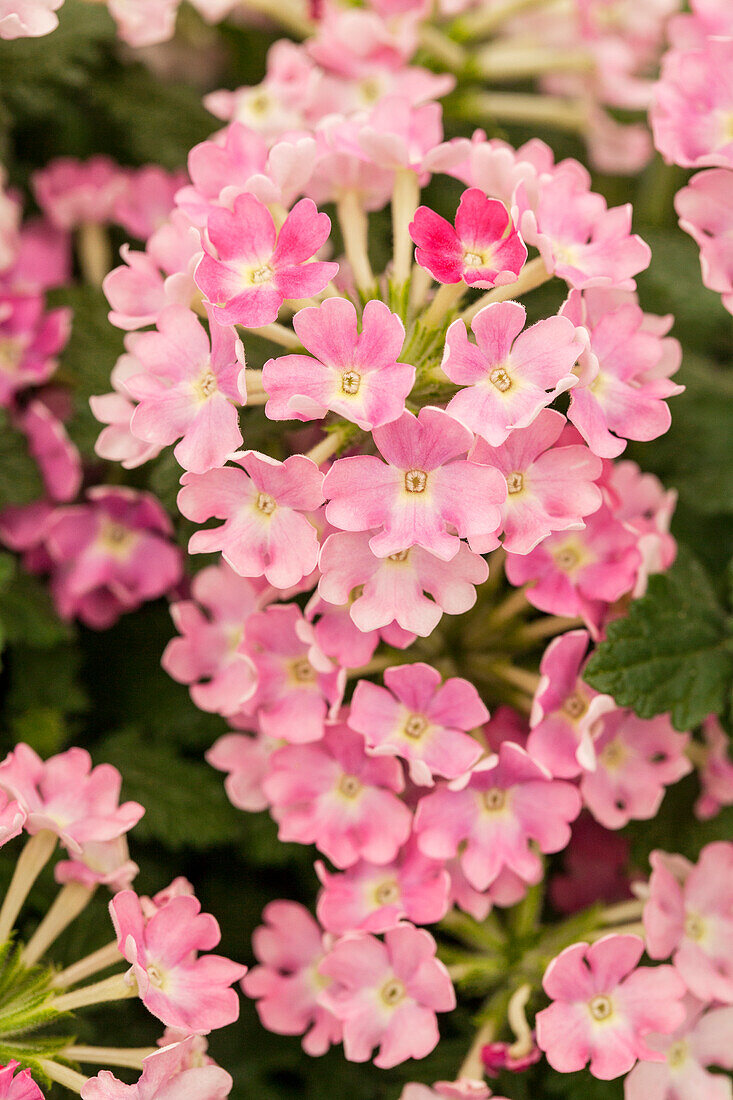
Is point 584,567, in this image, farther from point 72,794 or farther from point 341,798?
point 72,794

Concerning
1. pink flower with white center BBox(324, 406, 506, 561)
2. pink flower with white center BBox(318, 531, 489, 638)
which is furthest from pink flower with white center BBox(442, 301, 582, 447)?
pink flower with white center BBox(318, 531, 489, 638)

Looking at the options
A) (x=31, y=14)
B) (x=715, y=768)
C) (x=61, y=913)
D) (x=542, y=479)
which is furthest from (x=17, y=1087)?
(x=31, y=14)

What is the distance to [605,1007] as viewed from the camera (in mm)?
1314

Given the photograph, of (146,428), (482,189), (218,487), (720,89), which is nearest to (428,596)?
(218,487)

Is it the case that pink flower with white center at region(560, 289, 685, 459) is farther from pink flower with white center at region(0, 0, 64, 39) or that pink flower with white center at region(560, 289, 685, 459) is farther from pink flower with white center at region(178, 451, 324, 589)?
pink flower with white center at region(0, 0, 64, 39)

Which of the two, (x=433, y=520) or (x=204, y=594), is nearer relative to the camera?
(x=433, y=520)

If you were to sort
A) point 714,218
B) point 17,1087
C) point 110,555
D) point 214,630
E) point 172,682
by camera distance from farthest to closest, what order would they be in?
point 172,682 < point 110,555 < point 214,630 < point 714,218 < point 17,1087

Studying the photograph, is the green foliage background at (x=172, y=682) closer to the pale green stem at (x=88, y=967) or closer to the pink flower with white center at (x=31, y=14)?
the pale green stem at (x=88, y=967)

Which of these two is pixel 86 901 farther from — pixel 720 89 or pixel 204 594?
pixel 720 89

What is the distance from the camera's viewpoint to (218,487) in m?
1.23

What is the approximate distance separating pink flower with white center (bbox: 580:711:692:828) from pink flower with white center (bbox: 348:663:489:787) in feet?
0.59

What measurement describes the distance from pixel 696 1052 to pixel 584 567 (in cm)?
64

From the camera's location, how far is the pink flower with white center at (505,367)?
114 centimetres

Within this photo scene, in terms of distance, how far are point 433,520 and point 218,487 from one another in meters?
0.25
